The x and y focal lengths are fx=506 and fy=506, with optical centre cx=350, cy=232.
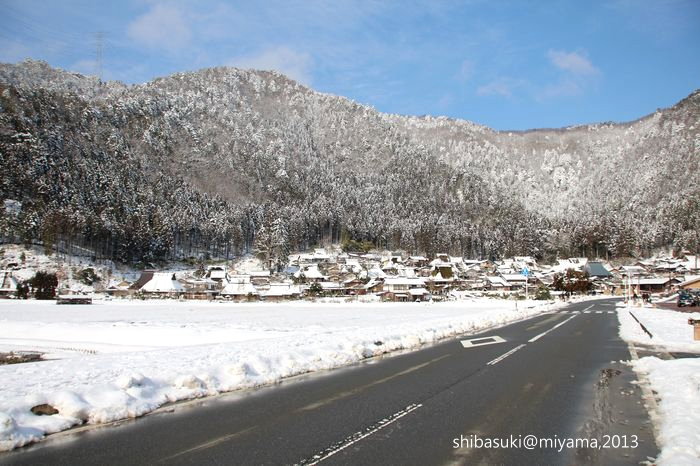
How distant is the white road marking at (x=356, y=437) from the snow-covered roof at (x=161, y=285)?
102066 millimetres

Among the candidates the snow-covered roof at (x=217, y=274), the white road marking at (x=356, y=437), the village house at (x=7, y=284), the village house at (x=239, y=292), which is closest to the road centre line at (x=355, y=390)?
the white road marking at (x=356, y=437)

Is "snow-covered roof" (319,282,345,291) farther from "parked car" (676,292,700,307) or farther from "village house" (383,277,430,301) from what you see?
"parked car" (676,292,700,307)

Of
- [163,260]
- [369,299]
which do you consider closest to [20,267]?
[163,260]

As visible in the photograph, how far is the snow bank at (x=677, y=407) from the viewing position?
637cm

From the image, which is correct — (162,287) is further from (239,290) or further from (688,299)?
(688,299)

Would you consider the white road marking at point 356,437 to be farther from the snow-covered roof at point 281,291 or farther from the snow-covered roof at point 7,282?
the snow-covered roof at point 7,282

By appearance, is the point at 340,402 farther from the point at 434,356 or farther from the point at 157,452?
the point at 434,356

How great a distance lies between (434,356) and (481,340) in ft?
22.0

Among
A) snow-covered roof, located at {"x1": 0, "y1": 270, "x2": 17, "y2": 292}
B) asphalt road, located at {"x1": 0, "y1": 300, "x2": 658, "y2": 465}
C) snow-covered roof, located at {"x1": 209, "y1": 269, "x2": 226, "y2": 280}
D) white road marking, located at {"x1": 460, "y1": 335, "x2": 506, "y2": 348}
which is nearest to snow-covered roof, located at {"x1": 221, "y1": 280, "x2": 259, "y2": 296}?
snow-covered roof, located at {"x1": 209, "y1": 269, "x2": 226, "y2": 280}

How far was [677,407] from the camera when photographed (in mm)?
8812

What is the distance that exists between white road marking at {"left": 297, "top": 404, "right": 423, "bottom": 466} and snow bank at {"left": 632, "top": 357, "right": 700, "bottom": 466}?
3.72 m

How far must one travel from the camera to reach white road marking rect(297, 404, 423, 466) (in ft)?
20.7

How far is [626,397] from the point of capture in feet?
33.4

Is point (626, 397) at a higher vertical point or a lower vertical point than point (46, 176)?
lower
